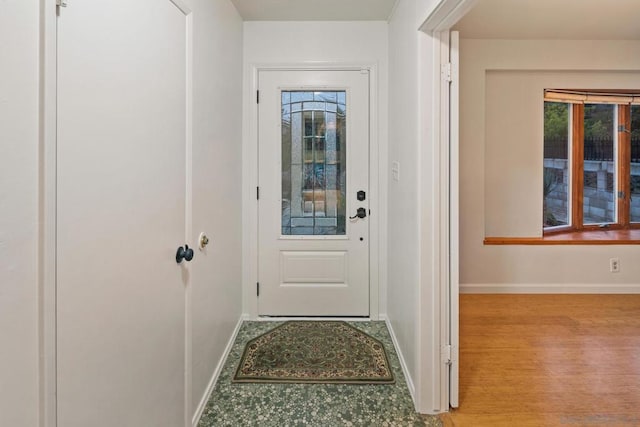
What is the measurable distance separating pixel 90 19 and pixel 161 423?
1.39 metres

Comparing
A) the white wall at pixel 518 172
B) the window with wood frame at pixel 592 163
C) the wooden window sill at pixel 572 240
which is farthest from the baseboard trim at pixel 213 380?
the window with wood frame at pixel 592 163

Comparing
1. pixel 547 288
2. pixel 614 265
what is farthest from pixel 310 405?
pixel 614 265

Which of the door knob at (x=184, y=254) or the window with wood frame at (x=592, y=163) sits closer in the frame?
the door knob at (x=184, y=254)

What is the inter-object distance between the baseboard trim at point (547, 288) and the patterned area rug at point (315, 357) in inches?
60.6

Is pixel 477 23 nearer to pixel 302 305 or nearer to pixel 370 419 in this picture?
pixel 302 305

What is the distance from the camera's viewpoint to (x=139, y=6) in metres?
1.23

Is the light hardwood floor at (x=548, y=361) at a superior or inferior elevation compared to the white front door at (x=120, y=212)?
inferior

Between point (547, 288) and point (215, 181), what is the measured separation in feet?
11.0

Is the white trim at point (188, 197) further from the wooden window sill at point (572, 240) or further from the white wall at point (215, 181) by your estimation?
the wooden window sill at point (572, 240)

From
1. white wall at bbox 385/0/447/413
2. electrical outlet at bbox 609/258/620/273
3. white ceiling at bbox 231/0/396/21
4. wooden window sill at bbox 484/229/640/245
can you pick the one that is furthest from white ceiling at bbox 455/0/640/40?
electrical outlet at bbox 609/258/620/273

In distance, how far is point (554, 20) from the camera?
118 inches

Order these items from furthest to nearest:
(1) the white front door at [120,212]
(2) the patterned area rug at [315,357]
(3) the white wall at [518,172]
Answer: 1. (3) the white wall at [518,172]
2. (2) the patterned area rug at [315,357]
3. (1) the white front door at [120,212]

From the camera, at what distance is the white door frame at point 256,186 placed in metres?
2.90

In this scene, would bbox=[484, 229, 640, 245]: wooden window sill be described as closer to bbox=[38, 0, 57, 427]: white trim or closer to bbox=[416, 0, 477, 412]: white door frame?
bbox=[416, 0, 477, 412]: white door frame
